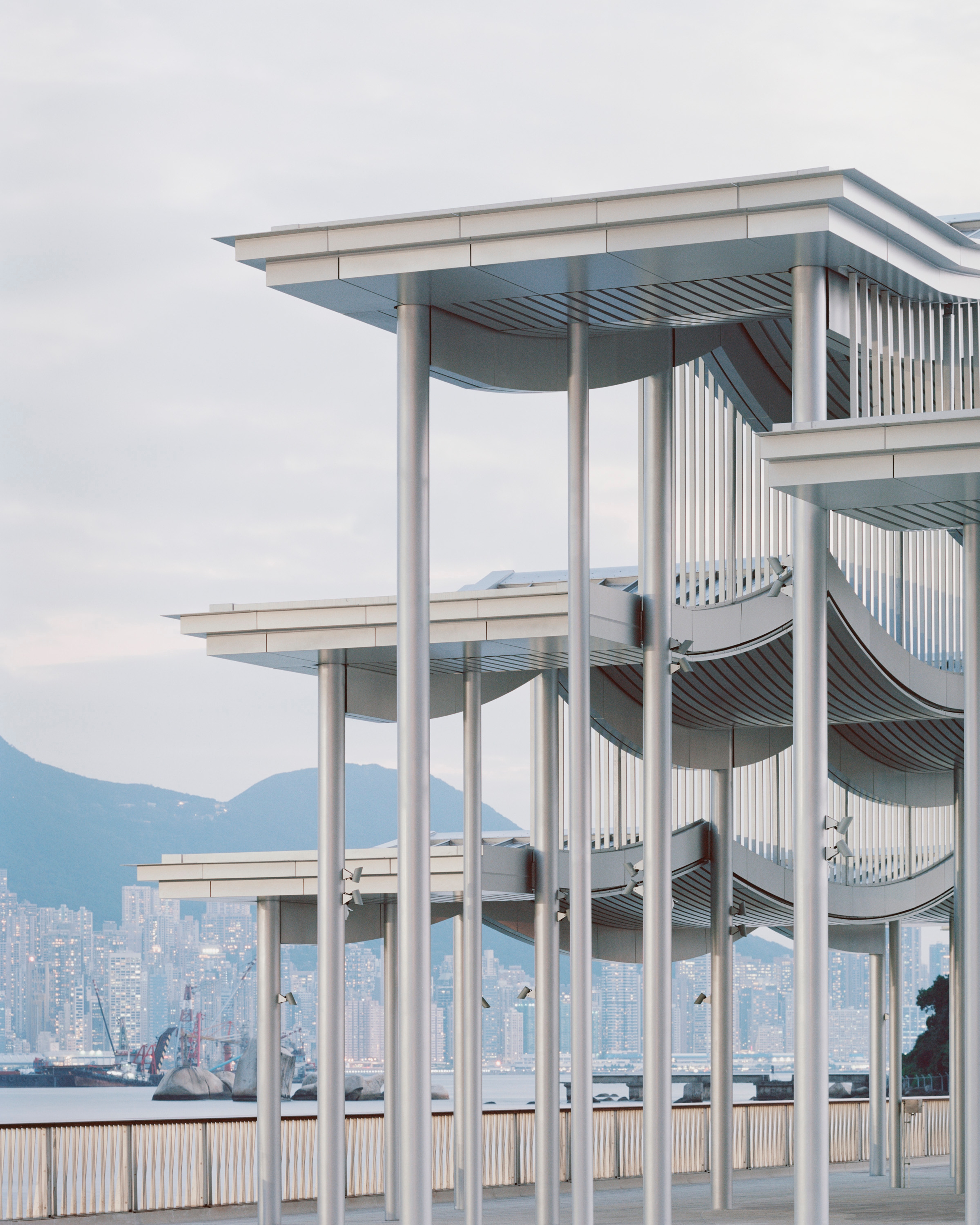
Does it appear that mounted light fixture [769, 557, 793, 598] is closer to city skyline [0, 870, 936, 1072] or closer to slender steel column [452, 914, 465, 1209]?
slender steel column [452, 914, 465, 1209]

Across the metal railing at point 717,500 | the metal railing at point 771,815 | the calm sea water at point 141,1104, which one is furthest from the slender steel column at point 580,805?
the calm sea water at point 141,1104

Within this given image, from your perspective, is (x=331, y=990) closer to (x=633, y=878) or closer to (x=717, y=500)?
(x=633, y=878)

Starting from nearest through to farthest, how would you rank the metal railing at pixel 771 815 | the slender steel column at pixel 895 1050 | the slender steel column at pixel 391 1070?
the slender steel column at pixel 391 1070 → the metal railing at pixel 771 815 → the slender steel column at pixel 895 1050

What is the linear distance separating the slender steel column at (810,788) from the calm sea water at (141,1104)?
87.6 metres

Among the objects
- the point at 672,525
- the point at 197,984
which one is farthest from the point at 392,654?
the point at 197,984

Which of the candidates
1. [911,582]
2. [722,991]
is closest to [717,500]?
[911,582]

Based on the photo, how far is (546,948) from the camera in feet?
54.7

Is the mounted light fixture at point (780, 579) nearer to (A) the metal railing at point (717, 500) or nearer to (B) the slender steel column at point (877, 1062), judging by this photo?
(A) the metal railing at point (717, 500)

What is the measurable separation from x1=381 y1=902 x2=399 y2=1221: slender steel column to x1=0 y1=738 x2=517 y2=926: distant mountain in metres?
122

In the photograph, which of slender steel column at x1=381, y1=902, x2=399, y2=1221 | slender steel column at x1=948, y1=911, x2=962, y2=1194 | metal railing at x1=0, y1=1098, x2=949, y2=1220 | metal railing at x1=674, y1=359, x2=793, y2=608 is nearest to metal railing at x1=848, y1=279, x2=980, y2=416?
metal railing at x1=674, y1=359, x2=793, y2=608

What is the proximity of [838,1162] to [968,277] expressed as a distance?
2161 centimetres

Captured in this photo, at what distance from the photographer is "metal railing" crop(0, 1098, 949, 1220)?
1933cm

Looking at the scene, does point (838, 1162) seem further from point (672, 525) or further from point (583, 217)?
point (583, 217)

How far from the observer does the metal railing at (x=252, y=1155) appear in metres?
19.3
